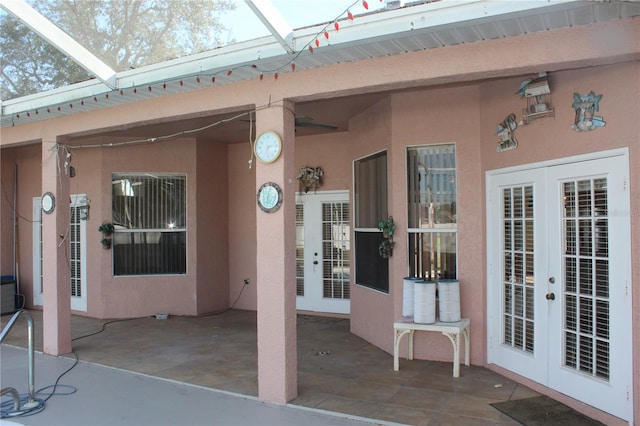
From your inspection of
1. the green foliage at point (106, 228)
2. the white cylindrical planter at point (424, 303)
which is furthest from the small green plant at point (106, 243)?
the white cylindrical planter at point (424, 303)

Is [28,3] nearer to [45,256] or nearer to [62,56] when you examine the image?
[62,56]

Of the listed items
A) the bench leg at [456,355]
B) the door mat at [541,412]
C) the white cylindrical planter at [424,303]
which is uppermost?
the white cylindrical planter at [424,303]

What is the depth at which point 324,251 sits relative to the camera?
8.29 m

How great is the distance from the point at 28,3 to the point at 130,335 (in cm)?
446

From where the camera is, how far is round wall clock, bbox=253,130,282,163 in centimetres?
426

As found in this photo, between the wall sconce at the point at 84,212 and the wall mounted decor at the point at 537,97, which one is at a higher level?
the wall mounted decor at the point at 537,97

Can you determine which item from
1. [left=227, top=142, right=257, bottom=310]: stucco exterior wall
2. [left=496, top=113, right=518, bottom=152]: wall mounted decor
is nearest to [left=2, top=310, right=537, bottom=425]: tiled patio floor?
[left=227, top=142, right=257, bottom=310]: stucco exterior wall

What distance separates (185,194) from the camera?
8547 millimetres

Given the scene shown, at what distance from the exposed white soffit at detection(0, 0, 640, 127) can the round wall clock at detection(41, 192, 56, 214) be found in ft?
5.74

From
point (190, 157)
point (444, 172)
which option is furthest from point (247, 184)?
point (444, 172)

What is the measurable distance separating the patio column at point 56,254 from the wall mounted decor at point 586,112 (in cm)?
556

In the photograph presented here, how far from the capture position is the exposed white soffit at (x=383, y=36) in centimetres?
304

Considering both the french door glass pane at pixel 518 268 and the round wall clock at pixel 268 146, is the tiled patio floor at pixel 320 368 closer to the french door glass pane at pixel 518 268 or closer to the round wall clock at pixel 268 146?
the french door glass pane at pixel 518 268

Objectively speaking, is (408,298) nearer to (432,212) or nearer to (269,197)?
(432,212)
